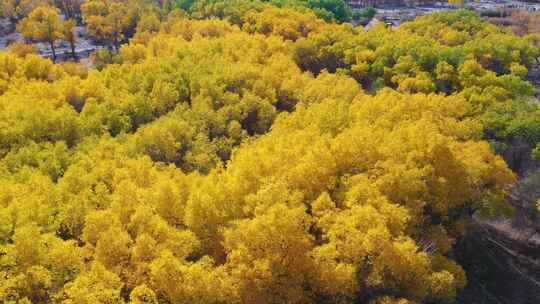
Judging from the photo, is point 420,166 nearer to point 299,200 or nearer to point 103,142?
point 299,200

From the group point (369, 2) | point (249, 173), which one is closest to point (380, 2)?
point (369, 2)

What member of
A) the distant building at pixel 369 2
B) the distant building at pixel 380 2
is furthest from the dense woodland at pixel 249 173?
the distant building at pixel 380 2

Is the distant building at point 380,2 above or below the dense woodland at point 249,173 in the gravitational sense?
above

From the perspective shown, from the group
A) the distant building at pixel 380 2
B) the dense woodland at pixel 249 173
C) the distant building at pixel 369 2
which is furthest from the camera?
the distant building at pixel 380 2

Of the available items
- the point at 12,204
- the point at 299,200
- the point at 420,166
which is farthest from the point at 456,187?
the point at 12,204

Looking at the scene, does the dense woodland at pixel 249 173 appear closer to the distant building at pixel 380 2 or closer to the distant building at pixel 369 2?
the distant building at pixel 369 2

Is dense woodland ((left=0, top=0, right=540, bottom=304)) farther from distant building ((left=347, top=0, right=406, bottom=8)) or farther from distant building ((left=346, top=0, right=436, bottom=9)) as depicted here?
distant building ((left=346, top=0, right=436, bottom=9))

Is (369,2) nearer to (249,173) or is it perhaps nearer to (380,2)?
(380,2)

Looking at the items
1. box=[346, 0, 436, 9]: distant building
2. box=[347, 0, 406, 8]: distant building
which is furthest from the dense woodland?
box=[346, 0, 436, 9]: distant building
